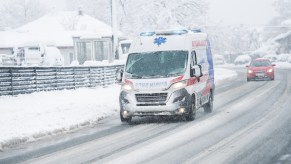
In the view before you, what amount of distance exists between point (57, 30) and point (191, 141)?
49477mm

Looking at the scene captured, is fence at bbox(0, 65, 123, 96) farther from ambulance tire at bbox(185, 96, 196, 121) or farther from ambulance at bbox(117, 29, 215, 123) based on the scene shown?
ambulance tire at bbox(185, 96, 196, 121)

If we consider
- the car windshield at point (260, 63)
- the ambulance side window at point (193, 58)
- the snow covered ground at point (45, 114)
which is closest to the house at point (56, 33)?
the car windshield at point (260, 63)

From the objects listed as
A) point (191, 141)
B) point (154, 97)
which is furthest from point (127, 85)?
point (191, 141)

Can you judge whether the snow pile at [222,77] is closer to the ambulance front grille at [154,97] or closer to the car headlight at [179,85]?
the car headlight at [179,85]

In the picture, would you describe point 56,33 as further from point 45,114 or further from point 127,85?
point 127,85

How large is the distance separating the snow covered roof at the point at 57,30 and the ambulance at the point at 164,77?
112 feet

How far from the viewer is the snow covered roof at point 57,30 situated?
168ft

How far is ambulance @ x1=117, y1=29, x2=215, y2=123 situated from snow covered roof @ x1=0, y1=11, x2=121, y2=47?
112ft

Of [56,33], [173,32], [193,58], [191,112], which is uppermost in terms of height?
[56,33]

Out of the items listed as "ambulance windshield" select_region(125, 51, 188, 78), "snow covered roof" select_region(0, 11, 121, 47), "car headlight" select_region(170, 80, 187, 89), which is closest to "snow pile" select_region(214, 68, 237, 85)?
"snow covered roof" select_region(0, 11, 121, 47)

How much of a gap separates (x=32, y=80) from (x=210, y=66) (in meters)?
10.6

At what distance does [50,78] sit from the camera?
87.5ft

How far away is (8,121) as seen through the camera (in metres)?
15.2

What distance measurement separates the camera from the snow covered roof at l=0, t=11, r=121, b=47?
5116cm
